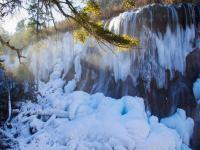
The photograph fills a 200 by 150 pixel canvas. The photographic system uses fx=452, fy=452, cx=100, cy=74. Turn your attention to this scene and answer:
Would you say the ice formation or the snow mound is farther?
the ice formation

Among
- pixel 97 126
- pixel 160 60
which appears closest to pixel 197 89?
pixel 160 60

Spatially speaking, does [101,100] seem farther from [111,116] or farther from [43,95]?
[43,95]

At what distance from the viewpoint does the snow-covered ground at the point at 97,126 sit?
1283cm

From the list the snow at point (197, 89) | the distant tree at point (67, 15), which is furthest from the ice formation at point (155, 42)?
the distant tree at point (67, 15)

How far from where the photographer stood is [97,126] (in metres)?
13.4

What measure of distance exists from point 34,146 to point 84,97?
2.79 m

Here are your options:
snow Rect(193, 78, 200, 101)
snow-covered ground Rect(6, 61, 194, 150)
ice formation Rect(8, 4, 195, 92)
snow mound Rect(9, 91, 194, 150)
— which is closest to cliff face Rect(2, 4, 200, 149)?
ice formation Rect(8, 4, 195, 92)

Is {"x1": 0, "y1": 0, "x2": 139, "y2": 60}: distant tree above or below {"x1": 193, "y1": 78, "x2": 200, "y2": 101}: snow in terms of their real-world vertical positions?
above

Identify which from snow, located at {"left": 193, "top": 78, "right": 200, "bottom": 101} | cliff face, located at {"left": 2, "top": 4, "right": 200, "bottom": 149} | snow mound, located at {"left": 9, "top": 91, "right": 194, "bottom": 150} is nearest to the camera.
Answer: snow mound, located at {"left": 9, "top": 91, "right": 194, "bottom": 150}

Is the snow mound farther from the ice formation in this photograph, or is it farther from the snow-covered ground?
the ice formation

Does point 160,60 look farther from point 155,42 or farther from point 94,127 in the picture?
point 94,127

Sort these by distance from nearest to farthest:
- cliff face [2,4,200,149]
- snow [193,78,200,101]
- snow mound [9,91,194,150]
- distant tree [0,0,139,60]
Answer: distant tree [0,0,139,60], snow mound [9,91,194,150], snow [193,78,200,101], cliff face [2,4,200,149]

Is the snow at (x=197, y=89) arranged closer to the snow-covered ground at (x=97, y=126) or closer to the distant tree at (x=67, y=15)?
the snow-covered ground at (x=97, y=126)

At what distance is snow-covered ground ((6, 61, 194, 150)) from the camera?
1283 centimetres
